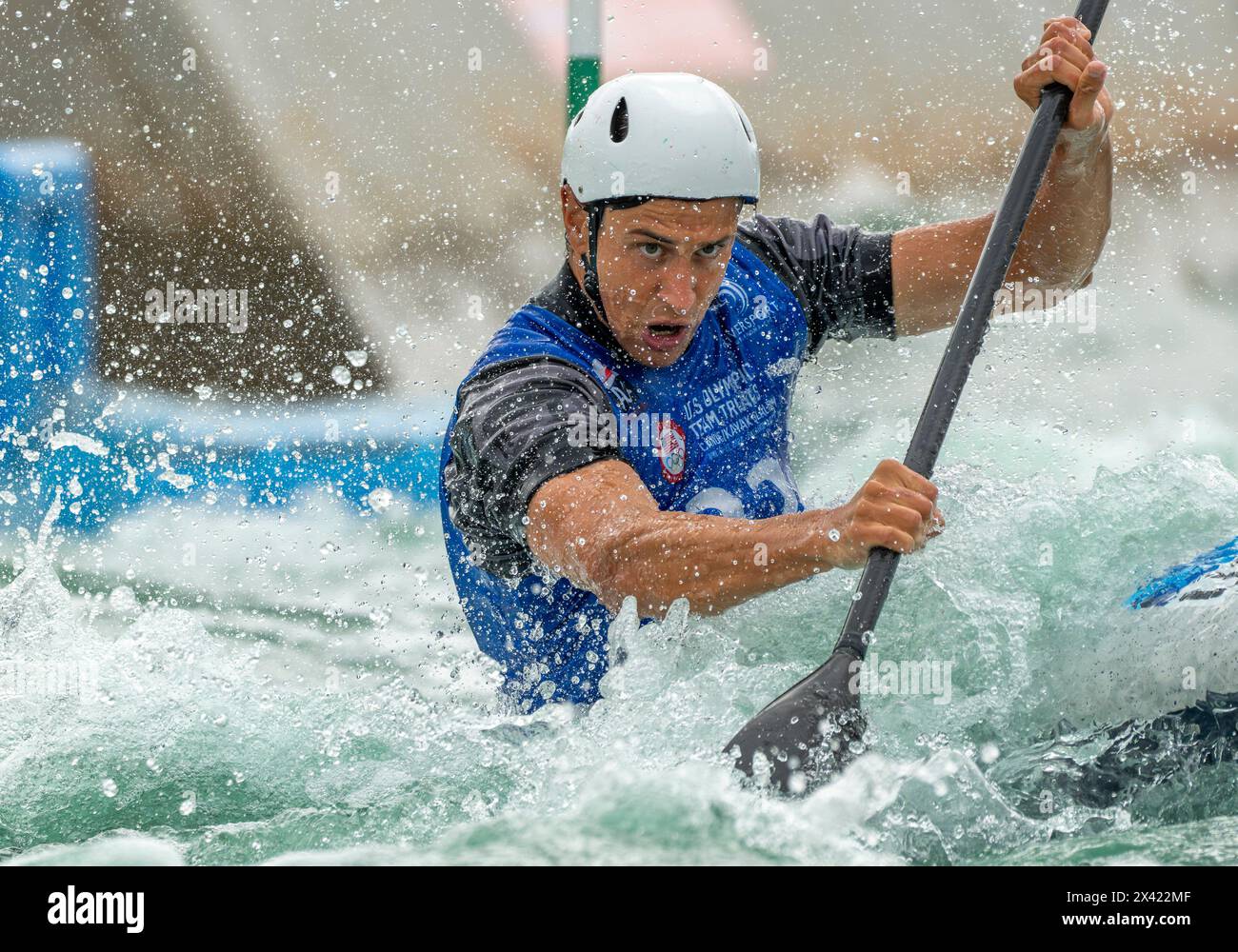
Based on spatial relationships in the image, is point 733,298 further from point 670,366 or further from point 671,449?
point 671,449

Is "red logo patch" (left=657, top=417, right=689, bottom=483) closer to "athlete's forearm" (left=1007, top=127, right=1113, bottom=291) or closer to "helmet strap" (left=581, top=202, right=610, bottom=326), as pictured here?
"helmet strap" (left=581, top=202, right=610, bottom=326)

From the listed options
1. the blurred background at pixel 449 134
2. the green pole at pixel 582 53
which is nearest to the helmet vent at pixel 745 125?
the green pole at pixel 582 53

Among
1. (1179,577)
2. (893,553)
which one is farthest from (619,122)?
(1179,577)

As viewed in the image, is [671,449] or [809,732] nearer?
[809,732]

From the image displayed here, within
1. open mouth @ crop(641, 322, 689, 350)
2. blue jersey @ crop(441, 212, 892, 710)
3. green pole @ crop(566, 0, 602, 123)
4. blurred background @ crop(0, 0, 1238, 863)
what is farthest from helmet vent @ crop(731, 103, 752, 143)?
green pole @ crop(566, 0, 602, 123)

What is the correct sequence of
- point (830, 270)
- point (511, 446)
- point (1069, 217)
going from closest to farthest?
point (511, 446) → point (1069, 217) → point (830, 270)

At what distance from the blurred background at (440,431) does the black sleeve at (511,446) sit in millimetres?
286

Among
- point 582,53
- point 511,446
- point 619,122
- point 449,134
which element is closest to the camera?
point 511,446

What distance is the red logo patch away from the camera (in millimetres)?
2389

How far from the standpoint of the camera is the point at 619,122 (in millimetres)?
2381

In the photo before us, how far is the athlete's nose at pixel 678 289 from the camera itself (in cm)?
228

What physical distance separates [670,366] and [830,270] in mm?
450

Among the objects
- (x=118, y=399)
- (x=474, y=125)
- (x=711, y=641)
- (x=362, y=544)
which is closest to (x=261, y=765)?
(x=711, y=641)

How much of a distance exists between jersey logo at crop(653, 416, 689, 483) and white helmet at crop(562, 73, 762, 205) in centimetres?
39
